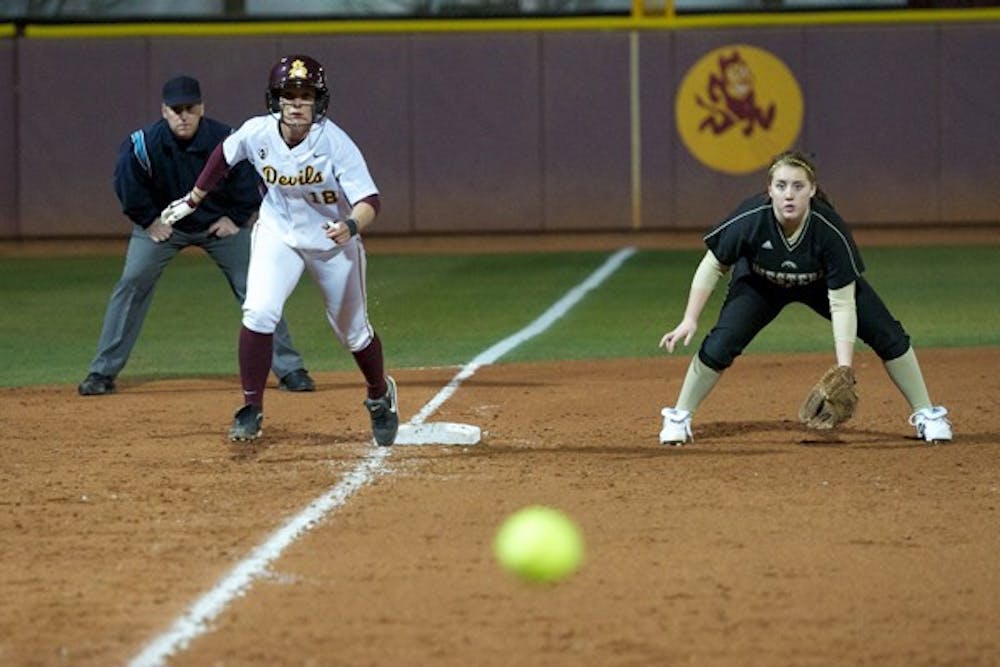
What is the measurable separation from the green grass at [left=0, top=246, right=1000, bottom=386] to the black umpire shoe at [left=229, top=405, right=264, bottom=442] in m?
2.94

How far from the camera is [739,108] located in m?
20.7

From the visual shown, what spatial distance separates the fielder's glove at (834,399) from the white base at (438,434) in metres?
1.53

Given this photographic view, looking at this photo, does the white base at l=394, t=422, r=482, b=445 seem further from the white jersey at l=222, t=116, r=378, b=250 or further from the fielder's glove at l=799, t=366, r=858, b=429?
the fielder's glove at l=799, t=366, r=858, b=429

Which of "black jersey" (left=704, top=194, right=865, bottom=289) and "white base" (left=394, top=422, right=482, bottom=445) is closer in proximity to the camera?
"black jersey" (left=704, top=194, right=865, bottom=289)

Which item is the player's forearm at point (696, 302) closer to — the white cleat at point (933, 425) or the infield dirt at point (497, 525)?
the infield dirt at point (497, 525)

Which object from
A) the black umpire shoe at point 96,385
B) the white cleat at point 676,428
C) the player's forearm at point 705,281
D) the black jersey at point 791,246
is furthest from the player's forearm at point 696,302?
the black umpire shoe at point 96,385

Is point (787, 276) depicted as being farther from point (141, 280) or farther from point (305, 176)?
point (141, 280)

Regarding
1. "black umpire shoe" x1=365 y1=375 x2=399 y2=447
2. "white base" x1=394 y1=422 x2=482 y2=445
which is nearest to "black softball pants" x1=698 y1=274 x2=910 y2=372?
"white base" x1=394 y1=422 x2=482 y2=445

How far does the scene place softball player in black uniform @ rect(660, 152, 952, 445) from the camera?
8.01 meters

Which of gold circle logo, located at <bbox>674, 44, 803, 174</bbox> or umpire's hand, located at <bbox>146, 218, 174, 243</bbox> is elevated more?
umpire's hand, located at <bbox>146, 218, 174, 243</bbox>

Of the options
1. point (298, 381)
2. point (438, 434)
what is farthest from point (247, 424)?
point (298, 381)

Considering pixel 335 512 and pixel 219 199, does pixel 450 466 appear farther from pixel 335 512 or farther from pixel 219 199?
pixel 219 199

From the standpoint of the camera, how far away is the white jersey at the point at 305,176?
8.00 m

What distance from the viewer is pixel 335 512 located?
6.87 m
